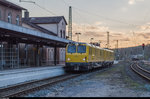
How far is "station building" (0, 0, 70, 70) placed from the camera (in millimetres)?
18625

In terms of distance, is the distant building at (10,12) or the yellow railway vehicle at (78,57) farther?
the distant building at (10,12)

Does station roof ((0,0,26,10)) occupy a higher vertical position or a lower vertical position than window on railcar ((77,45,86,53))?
higher

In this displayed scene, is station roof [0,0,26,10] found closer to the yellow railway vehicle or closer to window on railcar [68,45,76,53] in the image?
window on railcar [68,45,76,53]

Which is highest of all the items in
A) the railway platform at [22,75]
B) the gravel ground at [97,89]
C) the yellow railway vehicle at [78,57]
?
the yellow railway vehicle at [78,57]

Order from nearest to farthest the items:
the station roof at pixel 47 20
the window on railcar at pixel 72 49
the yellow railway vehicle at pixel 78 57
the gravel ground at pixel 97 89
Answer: the gravel ground at pixel 97 89 < the yellow railway vehicle at pixel 78 57 < the window on railcar at pixel 72 49 < the station roof at pixel 47 20

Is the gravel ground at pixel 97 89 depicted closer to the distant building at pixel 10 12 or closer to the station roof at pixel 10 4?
the station roof at pixel 10 4

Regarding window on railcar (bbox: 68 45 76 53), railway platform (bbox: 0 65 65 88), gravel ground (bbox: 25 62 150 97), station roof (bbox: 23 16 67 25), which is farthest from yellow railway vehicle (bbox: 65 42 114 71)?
station roof (bbox: 23 16 67 25)

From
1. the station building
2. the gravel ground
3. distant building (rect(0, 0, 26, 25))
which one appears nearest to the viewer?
the gravel ground

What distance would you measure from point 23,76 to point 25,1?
5.88 metres

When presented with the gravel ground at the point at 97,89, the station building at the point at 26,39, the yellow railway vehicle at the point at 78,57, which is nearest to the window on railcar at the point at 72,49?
the yellow railway vehicle at the point at 78,57

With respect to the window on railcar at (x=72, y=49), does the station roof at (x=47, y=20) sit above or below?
above

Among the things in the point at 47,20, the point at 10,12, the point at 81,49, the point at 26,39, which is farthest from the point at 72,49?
the point at 47,20

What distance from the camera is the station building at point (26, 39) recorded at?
61.1 ft

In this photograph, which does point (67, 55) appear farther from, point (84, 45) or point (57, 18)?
point (57, 18)
